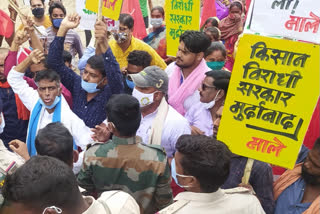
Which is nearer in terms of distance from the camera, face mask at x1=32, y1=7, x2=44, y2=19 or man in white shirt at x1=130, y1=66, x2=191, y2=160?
man in white shirt at x1=130, y1=66, x2=191, y2=160

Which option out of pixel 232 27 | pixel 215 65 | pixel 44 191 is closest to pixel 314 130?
pixel 215 65

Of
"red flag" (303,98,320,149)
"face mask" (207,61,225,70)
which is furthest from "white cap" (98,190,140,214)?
"face mask" (207,61,225,70)

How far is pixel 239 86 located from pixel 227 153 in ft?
1.99

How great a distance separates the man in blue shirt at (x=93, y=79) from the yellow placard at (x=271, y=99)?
1.39m

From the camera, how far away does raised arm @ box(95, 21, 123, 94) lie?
354cm

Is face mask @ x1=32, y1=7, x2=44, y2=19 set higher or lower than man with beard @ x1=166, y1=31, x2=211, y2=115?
lower

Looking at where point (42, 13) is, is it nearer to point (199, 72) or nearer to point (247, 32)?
point (199, 72)

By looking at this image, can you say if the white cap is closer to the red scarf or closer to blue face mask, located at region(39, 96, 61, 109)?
blue face mask, located at region(39, 96, 61, 109)

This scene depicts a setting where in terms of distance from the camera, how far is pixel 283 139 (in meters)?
2.44

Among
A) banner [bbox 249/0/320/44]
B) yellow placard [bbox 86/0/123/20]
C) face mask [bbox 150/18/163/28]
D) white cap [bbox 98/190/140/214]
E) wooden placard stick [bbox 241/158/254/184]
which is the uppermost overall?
banner [bbox 249/0/320/44]

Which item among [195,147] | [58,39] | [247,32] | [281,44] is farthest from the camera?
[58,39]

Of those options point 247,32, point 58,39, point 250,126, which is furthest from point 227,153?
point 58,39

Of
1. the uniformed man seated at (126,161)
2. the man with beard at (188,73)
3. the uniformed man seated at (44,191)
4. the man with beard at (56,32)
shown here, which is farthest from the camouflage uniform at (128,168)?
the man with beard at (56,32)

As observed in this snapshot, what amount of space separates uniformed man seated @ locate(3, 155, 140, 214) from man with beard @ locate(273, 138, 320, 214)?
52.4 inches
